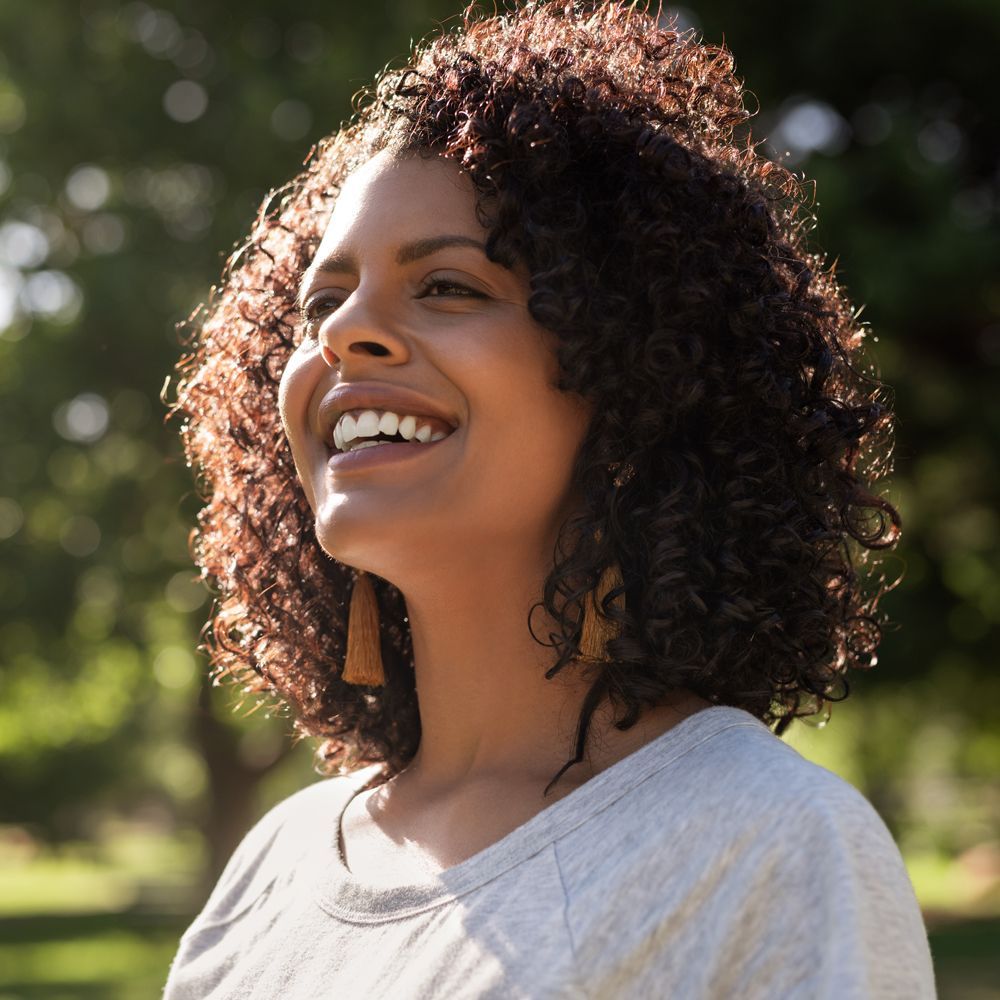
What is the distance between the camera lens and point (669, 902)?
163cm

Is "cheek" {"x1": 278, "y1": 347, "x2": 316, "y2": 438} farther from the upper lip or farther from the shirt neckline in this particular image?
the shirt neckline

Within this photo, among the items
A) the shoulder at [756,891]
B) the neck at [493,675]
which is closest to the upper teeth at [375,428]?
the neck at [493,675]

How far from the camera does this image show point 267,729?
1809 cm

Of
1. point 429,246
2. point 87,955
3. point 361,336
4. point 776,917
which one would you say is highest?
point 87,955

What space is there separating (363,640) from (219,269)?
811 centimetres

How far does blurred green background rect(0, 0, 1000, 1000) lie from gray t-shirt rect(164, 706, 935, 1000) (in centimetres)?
385

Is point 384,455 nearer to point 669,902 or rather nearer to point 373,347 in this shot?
point 373,347

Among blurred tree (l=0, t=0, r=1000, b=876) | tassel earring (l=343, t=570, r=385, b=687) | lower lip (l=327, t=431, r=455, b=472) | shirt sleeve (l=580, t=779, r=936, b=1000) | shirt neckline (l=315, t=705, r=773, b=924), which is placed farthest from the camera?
blurred tree (l=0, t=0, r=1000, b=876)

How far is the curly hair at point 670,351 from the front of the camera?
199 cm

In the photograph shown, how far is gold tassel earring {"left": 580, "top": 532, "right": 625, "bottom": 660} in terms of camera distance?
200 centimetres

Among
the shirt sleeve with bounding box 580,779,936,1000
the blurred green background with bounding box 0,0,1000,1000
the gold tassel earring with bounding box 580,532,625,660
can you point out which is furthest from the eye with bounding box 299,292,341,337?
the blurred green background with bounding box 0,0,1000,1000

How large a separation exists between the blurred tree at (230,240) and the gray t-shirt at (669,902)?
578 cm

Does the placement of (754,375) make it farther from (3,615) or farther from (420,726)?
(3,615)

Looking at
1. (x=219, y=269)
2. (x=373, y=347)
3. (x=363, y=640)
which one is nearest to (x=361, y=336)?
(x=373, y=347)
